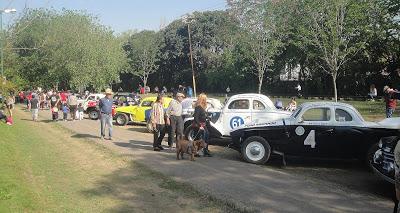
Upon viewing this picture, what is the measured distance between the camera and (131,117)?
75.5 ft

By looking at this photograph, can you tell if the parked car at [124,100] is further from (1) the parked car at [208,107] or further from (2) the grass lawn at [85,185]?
(2) the grass lawn at [85,185]

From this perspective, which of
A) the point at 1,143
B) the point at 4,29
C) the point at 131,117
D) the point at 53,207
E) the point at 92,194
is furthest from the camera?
the point at 4,29

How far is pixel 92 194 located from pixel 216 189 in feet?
7.83

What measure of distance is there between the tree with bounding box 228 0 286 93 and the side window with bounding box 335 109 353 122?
29282 millimetres

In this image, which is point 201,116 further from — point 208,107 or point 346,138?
point 346,138

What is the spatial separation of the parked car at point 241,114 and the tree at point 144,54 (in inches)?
2506

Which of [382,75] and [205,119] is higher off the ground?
[382,75]

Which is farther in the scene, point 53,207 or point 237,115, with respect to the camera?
point 237,115

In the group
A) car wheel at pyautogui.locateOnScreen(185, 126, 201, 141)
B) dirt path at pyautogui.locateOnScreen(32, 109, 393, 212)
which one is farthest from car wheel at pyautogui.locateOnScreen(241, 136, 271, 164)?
car wheel at pyautogui.locateOnScreen(185, 126, 201, 141)

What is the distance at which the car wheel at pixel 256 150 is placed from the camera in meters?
12.0

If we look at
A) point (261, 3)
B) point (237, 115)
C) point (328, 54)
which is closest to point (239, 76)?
point (261, 3)

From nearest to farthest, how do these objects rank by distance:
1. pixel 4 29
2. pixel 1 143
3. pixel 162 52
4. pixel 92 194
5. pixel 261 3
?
pixel 92 194, pixel 1 143, pixel 4 29, pixel 261 3, pixel 162 52

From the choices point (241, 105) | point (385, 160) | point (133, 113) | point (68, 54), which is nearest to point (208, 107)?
point (241, 105)

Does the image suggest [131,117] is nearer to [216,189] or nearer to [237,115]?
[237,115]
